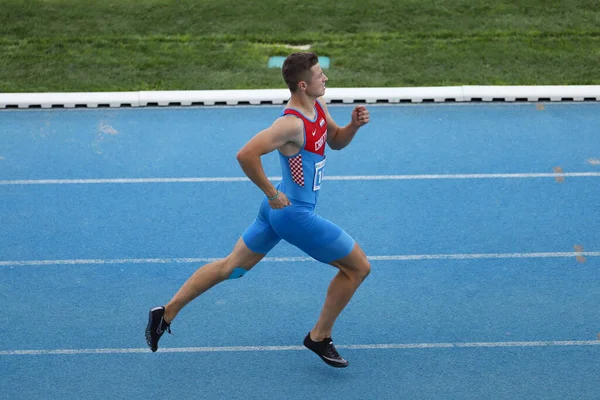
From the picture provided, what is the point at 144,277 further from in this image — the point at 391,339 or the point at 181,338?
the point at 391,339

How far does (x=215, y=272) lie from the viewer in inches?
196

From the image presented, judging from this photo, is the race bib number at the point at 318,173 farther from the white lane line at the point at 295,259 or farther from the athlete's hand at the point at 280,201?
the white lane line at the point at 295,259

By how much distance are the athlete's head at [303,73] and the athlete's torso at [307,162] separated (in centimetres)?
14

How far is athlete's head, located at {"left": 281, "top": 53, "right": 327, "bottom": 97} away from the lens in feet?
14.9

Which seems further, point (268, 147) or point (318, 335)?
point (318, 335)

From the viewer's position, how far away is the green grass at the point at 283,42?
9.09m

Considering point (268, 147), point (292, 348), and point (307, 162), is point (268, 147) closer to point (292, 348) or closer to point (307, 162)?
point (307, 162)

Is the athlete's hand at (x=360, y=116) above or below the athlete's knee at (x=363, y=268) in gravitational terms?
above

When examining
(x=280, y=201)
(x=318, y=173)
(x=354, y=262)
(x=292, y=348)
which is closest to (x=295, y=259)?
(x=292, y=348)

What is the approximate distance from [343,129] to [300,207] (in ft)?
1.89

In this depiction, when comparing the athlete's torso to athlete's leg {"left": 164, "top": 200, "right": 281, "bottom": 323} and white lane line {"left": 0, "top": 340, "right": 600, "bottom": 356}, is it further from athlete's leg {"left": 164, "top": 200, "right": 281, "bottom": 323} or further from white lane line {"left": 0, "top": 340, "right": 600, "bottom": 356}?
white lane line {"left": 0, "top": 340, "right": 600, "bottom": 356}

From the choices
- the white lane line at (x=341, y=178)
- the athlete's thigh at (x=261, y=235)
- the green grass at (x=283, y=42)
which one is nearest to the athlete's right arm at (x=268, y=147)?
the athlete's thigh at (x=261, y=235)

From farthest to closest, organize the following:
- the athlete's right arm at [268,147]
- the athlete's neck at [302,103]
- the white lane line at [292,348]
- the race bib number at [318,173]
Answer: the white lane line at [292,348] < the race bib number at [318,173] < the athlete's neck at [302,103] < the athlete's right arm at [268,147]

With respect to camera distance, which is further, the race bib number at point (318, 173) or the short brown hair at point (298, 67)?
the race bib number at point (318, 173)
